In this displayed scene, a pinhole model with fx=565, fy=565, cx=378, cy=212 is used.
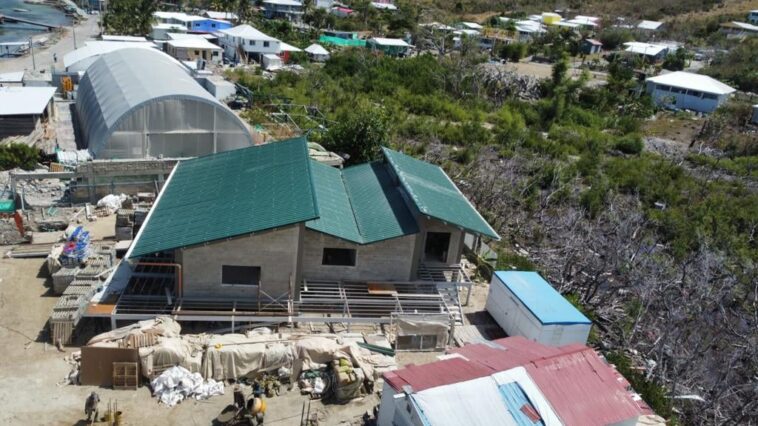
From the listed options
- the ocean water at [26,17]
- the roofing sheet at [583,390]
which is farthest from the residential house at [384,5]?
the roofing sheet at [583,390]

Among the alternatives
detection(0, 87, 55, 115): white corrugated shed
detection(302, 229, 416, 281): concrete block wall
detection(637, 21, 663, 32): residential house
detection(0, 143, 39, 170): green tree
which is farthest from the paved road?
detection(637, 21, 663, 32): residential house

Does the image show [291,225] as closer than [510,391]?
No

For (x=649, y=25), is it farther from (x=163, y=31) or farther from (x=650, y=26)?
(x=163, y=31)

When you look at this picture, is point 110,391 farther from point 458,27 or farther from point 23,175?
point 458,27

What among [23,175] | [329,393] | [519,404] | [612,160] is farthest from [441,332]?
[612,160]

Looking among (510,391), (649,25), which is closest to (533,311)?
(510,391)
